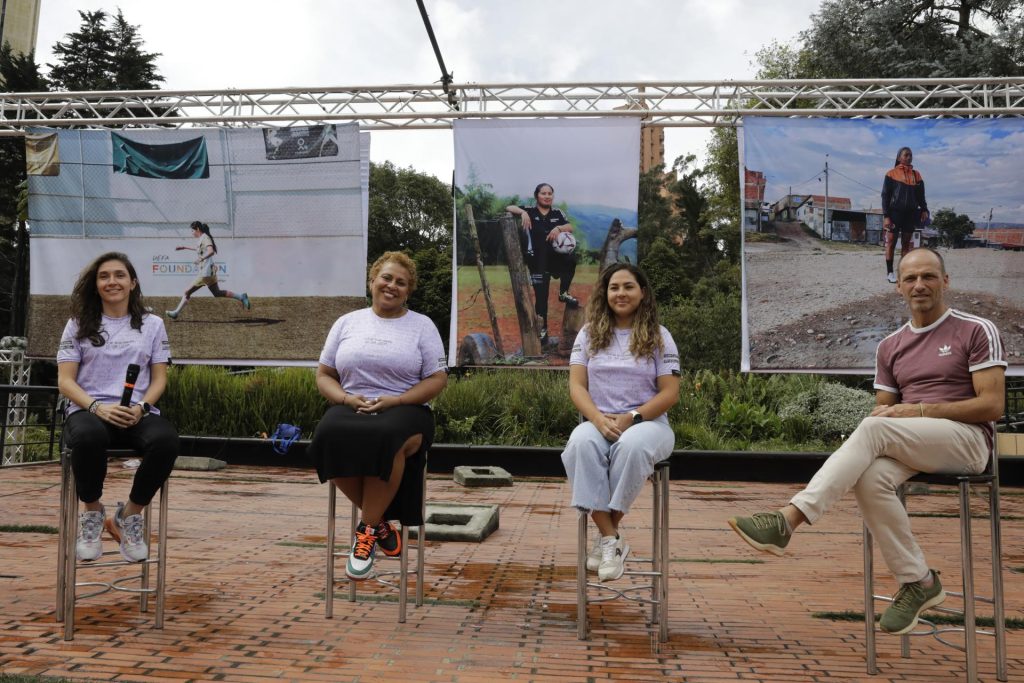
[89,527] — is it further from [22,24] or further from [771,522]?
[22,24]

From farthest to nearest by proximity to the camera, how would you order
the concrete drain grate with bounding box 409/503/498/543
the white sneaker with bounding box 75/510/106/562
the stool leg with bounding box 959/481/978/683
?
the concrete drain grate with bounding box 409/503/498/543, the white sneaker with bounding box 75/510/106/562, the stool leg with bounding box 959/481/978/683

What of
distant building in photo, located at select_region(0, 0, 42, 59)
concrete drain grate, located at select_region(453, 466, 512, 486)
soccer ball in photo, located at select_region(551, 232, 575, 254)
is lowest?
concrete drain grate, located at select_region(453, 466, 512, 486)

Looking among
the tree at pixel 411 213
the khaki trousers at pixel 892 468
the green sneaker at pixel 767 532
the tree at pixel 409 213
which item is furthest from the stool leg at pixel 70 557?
the tree at pixel 411 213

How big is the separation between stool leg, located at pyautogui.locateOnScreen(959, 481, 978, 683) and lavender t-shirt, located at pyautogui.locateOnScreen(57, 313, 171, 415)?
2752mm

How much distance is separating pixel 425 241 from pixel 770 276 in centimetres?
2167

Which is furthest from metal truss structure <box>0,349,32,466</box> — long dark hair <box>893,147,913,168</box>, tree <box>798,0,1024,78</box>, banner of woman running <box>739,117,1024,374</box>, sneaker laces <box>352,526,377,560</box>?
tree <box>798,0,1024,78</box>

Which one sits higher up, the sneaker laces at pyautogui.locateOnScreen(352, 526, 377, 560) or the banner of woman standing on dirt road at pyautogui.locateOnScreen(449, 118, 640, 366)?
the banner of woman standing on dirt road at pyautogui.locateOnScreen(449, 118, 640, 366)

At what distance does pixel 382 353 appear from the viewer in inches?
131

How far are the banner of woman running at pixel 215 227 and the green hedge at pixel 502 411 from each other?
2160 millimetres

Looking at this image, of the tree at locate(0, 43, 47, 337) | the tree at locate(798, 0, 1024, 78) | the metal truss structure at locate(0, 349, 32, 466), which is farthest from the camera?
the tree at locate(0, 43, 47, 337)

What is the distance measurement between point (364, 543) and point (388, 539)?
107 millimetres

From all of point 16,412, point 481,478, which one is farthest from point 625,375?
point 16,412

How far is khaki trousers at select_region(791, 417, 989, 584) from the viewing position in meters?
2.52

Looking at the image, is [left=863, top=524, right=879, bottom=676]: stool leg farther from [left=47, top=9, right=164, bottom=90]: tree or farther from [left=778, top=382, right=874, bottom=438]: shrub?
[left=47, top=9, right=164, bottom=90]: tree
